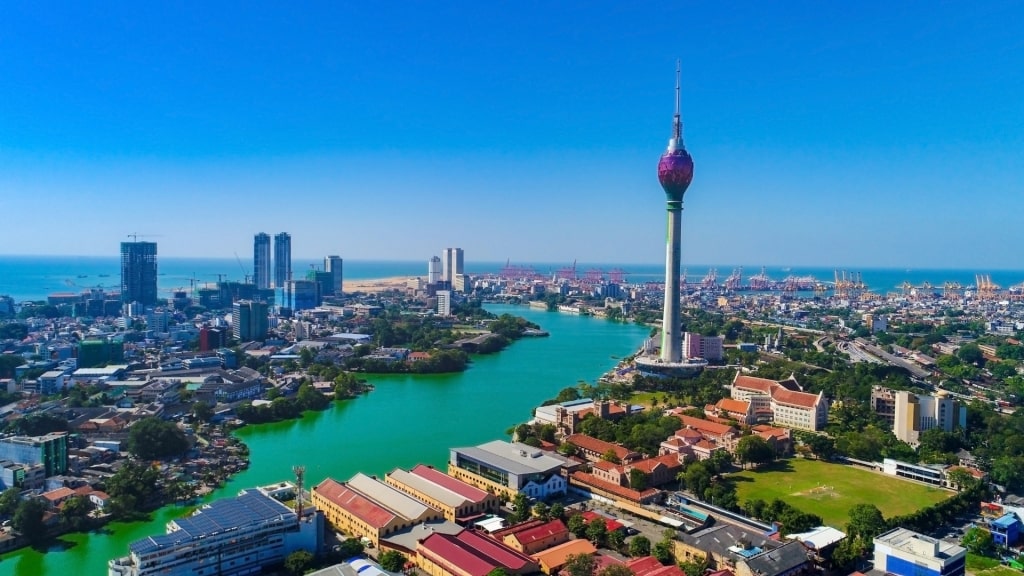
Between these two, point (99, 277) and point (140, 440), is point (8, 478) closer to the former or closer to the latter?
point (140, 440)

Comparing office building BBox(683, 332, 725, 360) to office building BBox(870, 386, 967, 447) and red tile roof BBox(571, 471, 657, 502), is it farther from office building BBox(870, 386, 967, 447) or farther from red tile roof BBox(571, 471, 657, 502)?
red tile roof BBox(571, 471, 657, 502)

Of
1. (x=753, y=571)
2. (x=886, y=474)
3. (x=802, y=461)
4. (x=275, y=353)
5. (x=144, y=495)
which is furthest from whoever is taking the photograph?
(x=275, y=353)

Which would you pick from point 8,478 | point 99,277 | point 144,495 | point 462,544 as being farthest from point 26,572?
point 99,277

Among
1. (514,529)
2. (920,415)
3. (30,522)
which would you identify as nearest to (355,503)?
(514,529)

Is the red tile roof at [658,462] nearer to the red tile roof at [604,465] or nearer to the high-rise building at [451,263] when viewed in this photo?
the red tile roof at [604,465]

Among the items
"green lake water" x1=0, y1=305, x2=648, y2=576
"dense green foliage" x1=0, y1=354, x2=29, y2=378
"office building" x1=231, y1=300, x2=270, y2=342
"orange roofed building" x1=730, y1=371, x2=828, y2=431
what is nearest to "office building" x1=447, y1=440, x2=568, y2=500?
"green lake water" x1=0, y1=305, x2=648, y2=576

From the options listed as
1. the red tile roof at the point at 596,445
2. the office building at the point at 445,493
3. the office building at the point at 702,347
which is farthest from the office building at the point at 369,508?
the office building at the point at 702,347

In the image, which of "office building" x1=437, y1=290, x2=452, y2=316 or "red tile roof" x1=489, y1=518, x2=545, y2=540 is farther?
"office building" x1=437, y1=290, x2=452, y2=316
